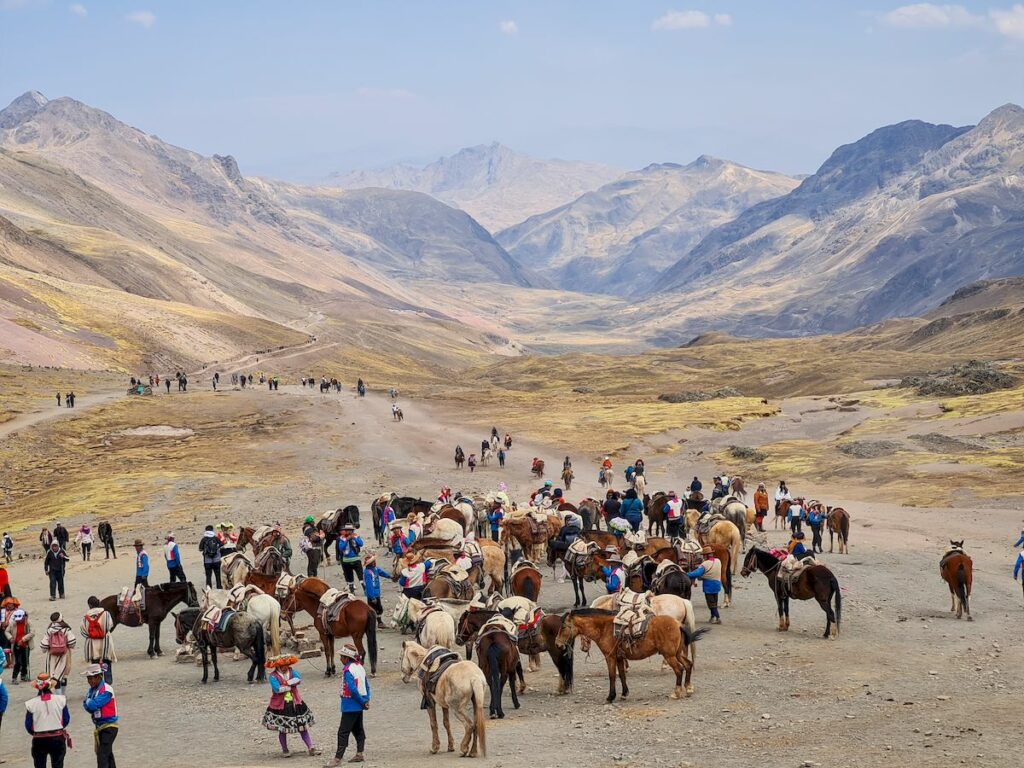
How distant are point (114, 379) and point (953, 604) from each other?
98298 mm

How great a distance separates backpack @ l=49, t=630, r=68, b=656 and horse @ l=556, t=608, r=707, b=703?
10.2m

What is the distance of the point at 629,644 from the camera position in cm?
2139

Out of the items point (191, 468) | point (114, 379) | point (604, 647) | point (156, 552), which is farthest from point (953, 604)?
point (114, 379)

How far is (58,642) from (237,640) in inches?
143

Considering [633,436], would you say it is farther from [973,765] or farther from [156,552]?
[973,765]

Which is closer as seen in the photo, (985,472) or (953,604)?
(953,604)

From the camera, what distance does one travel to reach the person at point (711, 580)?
2724 centimetres

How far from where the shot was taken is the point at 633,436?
81.1 meters

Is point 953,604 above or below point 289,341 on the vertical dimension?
below

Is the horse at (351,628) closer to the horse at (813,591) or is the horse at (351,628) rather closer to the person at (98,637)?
the person at (98,637)

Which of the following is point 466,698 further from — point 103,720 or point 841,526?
point 841,526

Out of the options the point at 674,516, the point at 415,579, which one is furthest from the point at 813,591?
the point at 674,516

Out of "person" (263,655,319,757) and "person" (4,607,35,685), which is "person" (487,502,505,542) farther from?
"person" (263,655,319,757)

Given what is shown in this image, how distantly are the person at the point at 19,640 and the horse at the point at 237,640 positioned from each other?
3.91 meters
